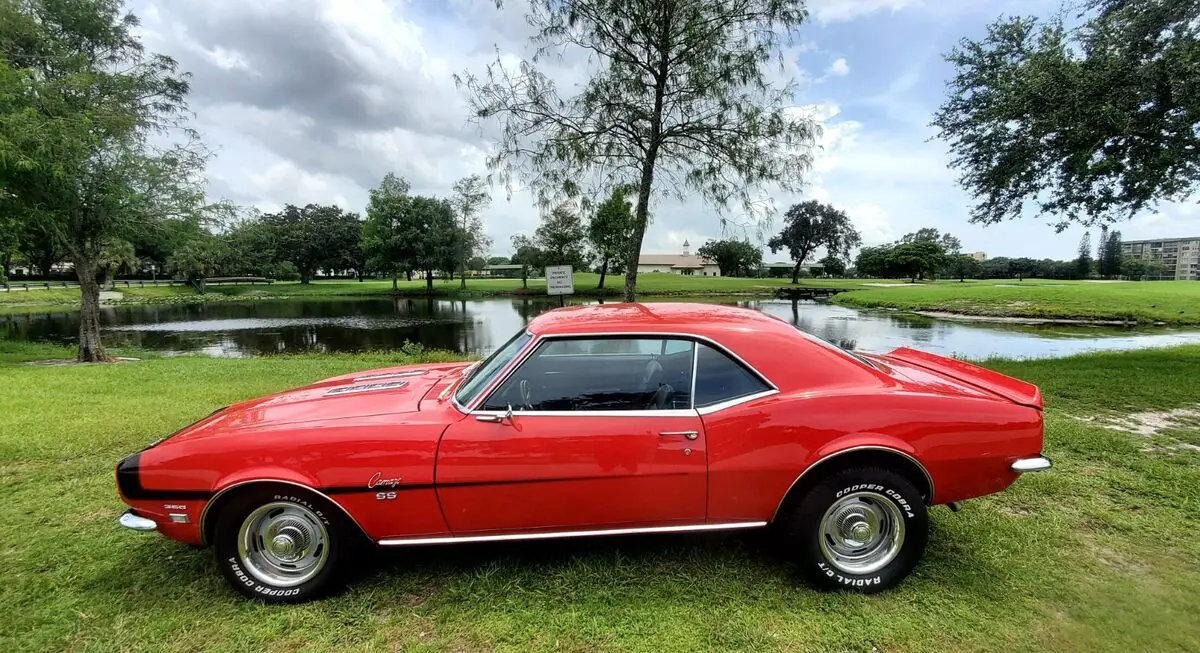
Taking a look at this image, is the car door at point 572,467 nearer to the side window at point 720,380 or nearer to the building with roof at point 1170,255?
the side window at point 720,380

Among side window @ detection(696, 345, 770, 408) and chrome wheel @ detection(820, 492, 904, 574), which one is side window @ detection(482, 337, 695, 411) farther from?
chrome wheel @ detection(820, 492, 904, 574)

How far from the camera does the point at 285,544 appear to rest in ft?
9.34

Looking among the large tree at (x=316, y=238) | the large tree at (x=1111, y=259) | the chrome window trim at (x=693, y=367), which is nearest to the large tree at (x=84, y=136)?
the chrome window trim at (x=693, y=367)

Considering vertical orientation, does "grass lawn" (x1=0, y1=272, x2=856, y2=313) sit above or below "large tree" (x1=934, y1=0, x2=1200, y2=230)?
below

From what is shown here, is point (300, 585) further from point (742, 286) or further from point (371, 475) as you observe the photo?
point (742, 286)

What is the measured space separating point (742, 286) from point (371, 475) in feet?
215

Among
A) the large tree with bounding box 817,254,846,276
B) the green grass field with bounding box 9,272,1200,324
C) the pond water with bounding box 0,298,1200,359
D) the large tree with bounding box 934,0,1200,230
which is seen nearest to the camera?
the large tree with bounding box 934,0,1200,230

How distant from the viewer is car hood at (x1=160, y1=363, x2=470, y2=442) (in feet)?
9.53

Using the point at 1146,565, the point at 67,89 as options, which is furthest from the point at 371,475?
the point at 67,89

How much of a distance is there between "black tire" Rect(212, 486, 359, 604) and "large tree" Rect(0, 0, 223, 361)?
1060 cm

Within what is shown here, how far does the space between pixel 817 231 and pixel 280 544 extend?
77340 millimetres

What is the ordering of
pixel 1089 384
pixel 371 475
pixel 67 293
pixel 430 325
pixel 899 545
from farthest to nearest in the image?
pixel 67 293
pixel 430 325
pixel 1089 384
pixel 899 545
pixel 371 475

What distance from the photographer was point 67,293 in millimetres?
43219

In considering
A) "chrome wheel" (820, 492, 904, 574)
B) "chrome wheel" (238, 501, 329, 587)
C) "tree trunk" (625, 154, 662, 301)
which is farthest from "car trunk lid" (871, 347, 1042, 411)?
"tree trunk" (625, 154, 662, 301)
